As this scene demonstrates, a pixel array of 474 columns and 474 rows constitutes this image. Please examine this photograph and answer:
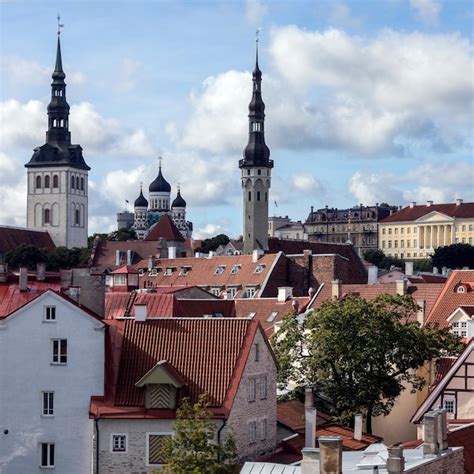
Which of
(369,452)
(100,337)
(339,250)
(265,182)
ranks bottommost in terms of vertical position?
(369,452)

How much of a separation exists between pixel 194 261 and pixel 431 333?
210 ft

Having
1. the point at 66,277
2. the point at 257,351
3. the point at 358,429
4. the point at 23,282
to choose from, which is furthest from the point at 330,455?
the point at 66,277

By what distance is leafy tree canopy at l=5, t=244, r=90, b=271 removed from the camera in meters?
168

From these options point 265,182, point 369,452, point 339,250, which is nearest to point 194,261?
point 339,250

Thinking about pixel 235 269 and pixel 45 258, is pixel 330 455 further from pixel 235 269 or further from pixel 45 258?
pixel 45 258

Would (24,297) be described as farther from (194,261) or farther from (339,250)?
(339,250)

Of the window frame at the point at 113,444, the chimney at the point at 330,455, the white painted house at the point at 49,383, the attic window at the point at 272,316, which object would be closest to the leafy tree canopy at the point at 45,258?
the attic window at the point at 272,316

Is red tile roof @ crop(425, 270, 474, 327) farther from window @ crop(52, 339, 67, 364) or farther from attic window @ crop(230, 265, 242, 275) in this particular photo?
attic window @ crop(230, 265, 242, 275)

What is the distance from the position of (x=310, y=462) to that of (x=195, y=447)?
1019cm

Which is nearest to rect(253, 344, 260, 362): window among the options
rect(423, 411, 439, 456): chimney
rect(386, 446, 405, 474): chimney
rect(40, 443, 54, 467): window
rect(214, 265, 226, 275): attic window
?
rect(40, 443, 54, 467): window

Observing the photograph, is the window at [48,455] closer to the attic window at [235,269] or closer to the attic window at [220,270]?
the attic window at [235,269]

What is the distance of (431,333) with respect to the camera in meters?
52.2

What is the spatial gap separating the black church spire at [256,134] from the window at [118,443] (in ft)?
432

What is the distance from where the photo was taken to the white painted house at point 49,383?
4303cm
